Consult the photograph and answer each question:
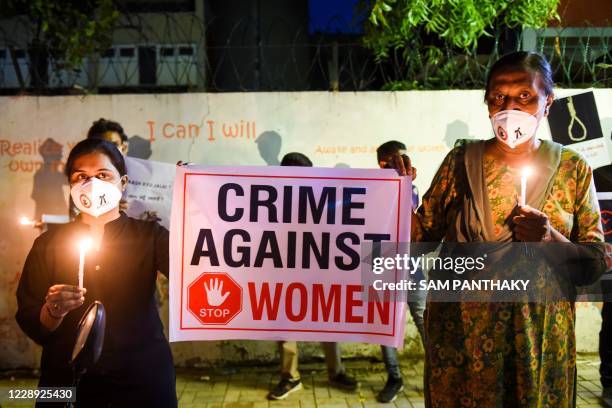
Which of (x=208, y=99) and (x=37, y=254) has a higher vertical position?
(x=208, y=99)

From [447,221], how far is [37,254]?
1.65 metres

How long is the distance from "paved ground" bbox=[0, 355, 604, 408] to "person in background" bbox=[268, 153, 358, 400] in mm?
64

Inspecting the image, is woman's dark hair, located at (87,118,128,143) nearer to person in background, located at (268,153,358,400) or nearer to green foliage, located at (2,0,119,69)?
person in background, located at (268,153,358,400)

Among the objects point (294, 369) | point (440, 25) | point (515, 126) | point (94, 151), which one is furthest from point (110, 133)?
point (440, 25)

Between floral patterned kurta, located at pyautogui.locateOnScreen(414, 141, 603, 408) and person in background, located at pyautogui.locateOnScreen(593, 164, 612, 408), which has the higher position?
floral patterned kurta, located at pyautogui.locateOnScreen(414, 141, 603, 408)

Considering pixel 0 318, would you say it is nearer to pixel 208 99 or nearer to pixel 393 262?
pixel 208 99

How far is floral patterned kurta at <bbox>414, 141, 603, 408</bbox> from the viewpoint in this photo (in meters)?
1.84

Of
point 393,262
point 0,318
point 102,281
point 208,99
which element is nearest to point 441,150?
point 208,99

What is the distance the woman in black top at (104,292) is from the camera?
193cm

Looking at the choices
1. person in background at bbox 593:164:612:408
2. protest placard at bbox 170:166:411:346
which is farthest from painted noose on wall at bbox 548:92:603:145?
protest placard at bbox 170:166:411:346

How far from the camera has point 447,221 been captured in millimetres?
2059

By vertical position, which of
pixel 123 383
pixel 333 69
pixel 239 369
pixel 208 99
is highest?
pixel 333 69

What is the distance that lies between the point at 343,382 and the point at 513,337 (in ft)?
8.84

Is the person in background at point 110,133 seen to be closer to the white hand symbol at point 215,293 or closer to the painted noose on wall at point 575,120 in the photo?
the white hand symbol at point 215,293
